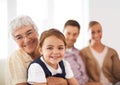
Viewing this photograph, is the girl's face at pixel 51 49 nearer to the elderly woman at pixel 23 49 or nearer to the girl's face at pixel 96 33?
the elderly woman at pixel 23 49

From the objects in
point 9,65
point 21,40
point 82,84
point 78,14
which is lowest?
point 82,84

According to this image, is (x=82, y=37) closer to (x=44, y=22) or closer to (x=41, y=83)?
(x=44, y=22)

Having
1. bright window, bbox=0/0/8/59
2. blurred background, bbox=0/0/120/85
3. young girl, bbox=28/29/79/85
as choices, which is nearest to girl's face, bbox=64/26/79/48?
blurred background, bbox=0/0/120/85

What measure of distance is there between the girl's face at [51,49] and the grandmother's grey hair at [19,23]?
0.12m

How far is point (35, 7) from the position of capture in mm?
1098

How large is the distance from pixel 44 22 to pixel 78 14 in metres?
0.19

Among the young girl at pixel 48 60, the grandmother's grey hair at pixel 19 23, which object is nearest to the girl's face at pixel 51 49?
the young girl at pixel 48 60

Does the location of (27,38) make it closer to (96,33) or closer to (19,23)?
(19,23)

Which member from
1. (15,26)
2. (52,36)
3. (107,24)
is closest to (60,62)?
(52,36)

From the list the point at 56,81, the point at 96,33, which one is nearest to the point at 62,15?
the point at 96,33

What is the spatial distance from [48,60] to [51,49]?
0.16 ft

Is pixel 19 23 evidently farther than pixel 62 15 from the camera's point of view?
No

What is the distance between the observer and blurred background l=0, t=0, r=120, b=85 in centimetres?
105

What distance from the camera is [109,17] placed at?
122 centimetres
